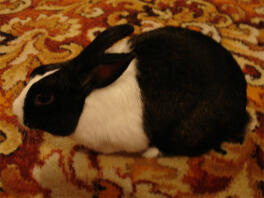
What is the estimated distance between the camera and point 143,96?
75 cm

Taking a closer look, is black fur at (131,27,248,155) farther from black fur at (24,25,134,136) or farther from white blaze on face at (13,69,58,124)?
white blaze on face at (13,69,58,124)

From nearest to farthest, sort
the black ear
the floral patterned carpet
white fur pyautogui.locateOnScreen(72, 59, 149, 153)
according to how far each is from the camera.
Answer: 1. the black ear
2. white fur pyautogui.locateOnScreen(72, 59, 149, 153)
3. the floral patterned carpet

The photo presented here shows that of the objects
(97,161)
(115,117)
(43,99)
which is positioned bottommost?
(97,161)

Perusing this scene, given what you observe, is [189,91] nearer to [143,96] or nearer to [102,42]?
[143,96]

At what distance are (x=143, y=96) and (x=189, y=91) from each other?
14cm

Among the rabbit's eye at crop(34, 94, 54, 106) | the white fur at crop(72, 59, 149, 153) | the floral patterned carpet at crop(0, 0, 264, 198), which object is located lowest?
the floral patterned carpet at crop(0, 0, 264, 198)

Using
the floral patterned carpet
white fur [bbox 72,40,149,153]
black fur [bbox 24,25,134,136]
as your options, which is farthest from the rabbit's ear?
the floral patterned carpet

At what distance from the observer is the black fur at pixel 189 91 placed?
75 centimetres

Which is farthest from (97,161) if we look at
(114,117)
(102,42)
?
(102,42)

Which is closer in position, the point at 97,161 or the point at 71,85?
the point at 71,85

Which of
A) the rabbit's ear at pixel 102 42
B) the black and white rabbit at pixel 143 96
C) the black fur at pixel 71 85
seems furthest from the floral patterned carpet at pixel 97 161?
the rabbit's ear at pixel 102 42

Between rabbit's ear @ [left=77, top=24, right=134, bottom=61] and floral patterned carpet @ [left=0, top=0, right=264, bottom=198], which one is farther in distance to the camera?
floral patterned carpet @ [left=0, top=0, right=264, bottom=198]

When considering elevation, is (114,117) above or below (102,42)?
below

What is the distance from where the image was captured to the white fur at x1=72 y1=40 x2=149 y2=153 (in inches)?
28.5
